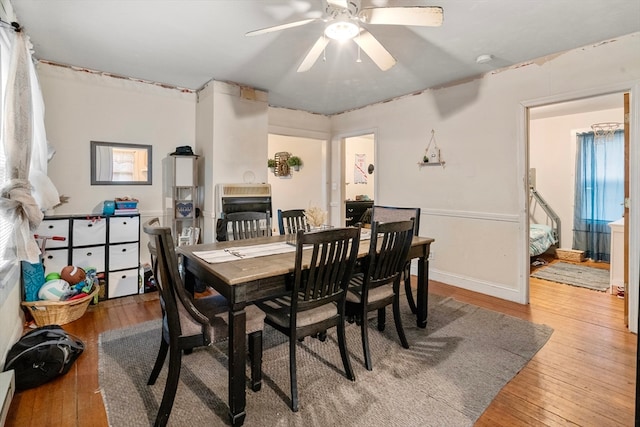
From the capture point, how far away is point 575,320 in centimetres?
287

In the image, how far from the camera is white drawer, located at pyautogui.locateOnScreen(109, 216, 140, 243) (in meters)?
3.33

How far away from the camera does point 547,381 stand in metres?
1.96

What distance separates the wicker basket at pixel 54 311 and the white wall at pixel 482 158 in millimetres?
3718

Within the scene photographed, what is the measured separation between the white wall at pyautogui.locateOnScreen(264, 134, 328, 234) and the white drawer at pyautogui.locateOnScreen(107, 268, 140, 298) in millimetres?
3015

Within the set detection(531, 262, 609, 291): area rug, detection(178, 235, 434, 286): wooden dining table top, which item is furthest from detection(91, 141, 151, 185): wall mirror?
detection(531, 262, 609, 291): area rug

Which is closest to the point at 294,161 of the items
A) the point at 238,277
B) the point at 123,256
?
the point at 123,256

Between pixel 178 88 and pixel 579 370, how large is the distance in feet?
15.3

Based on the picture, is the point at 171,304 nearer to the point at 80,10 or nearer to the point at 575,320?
the point at 80,10

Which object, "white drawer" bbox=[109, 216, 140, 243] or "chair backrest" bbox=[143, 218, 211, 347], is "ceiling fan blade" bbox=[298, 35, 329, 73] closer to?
"chair backrest" bbox=[143, 218, 211, 347]

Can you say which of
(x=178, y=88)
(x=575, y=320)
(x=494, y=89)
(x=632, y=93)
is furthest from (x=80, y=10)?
(x=575, y=320)

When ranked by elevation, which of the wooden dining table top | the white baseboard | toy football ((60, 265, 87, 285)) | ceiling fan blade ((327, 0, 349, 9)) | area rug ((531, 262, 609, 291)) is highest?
ceiling fan blade ((327, 0, 349, 9))

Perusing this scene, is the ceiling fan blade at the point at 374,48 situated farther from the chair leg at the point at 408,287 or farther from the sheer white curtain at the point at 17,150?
the sheer white curtain at the point at 17,150

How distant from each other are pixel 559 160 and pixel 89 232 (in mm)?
6848

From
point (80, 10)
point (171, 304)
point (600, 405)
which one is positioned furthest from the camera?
point (80, 10)
